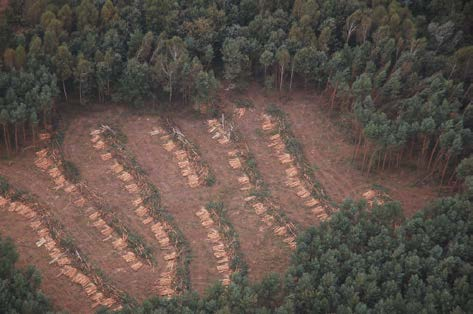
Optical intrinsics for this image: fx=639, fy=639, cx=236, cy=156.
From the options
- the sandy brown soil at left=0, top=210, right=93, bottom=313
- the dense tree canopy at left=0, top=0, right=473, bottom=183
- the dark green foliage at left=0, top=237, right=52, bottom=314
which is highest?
the dense tree canopy at left=0, top=0, right=473, bottom=183

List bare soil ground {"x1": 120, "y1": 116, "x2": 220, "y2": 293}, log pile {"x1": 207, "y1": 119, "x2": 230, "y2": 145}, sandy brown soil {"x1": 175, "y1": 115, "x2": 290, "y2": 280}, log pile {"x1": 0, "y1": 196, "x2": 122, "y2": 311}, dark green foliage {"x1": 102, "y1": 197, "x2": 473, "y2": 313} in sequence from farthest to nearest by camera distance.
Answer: log pile {"x1": 207, "y1": 119, "x2": 230, "y2": 145} < sandy brown soil {"x1": 175, "y1": 115, "x2": 290, "y2": 280} < bare soil ground {"x1": 120, "y1": 116, "x2": 220, "y2": 293} < log pile {"x1": 0, "y1": 196, "x2": 122, "y2": 311} < dark green foliage {"x1": 102, "y1": 197, "x2": 473, "y2": 313}

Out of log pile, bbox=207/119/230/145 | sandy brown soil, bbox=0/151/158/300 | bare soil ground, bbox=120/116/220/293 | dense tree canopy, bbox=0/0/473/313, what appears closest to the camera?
dense tree canopy, bbox=0/0/473/313

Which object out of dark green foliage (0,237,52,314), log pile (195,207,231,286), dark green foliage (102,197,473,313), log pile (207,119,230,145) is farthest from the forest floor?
dark green foliage (102,197,473,313)

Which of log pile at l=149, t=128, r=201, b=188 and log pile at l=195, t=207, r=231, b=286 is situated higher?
log pile at l=149, t=128, r=201, b=188

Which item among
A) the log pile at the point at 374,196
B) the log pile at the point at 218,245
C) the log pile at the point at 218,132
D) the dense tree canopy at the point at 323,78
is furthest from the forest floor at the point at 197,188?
the dense tree canopy at the point at 323,78

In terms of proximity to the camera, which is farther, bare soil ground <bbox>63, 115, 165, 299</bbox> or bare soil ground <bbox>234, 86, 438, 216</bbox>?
bare soil ground <bbox>234, 86, 438, 216</bbox>

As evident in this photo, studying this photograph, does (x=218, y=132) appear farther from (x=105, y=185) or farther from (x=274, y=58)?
(x=105, y=185)

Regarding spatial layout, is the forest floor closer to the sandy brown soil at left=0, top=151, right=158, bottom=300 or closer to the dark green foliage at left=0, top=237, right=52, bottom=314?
the sandy brown soil at left=0, top=151, right=158, bottom=300
